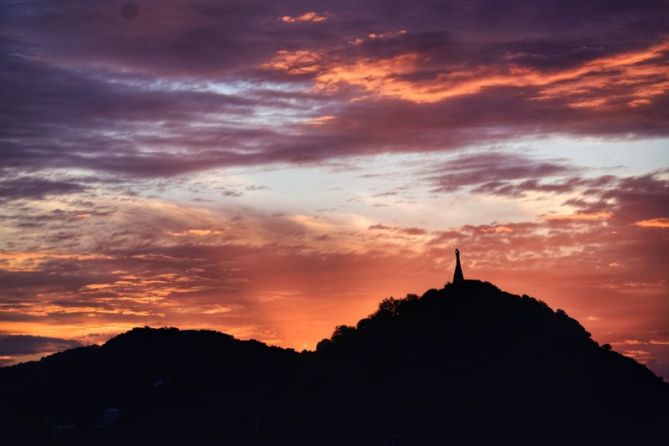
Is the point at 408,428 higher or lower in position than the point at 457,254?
lower

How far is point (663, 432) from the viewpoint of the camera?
199m

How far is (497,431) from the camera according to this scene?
196 m

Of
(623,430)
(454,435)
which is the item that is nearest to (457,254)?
(454,435)

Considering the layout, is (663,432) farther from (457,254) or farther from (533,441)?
(457,254)

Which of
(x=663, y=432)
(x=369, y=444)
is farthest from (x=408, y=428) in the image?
(x=663, y=432)

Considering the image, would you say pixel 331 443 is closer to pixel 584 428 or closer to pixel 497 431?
pixel 497 431

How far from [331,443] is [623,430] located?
62.2 m

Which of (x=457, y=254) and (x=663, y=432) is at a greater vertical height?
(x=457, y=254)

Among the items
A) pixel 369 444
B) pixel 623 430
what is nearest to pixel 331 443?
pixel 369 444

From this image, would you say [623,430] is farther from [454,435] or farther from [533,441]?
[454,435]

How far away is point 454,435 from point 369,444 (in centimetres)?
1804

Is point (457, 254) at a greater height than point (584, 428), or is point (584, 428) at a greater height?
point (457, 254)

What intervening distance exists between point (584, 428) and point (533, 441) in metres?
11.9

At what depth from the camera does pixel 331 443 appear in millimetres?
198625
